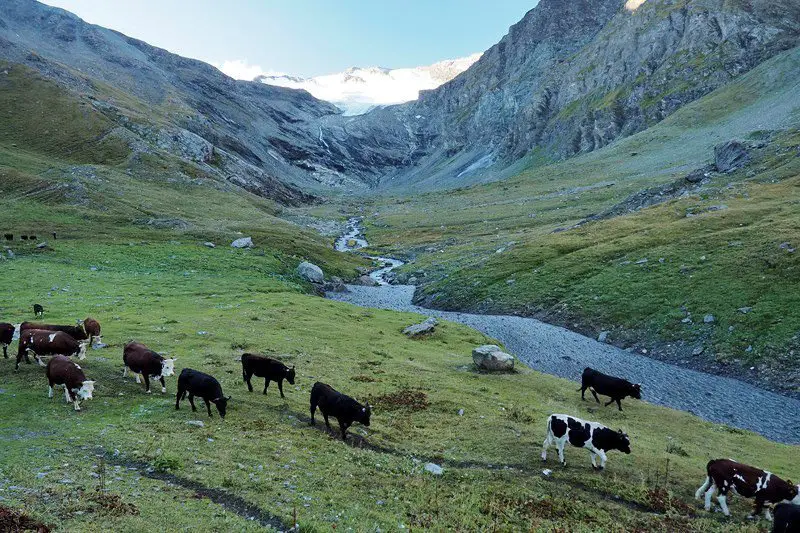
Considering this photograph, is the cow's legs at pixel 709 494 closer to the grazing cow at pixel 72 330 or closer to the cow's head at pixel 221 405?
the cow's head at pixel 221 405

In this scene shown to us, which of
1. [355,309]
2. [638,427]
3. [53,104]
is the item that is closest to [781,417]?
[638,427]

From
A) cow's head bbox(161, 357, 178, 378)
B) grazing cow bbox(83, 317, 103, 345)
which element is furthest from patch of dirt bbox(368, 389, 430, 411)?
grazing cow bbox(83, 317, 103, 345)

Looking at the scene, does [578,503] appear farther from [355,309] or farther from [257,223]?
A: [257,223]

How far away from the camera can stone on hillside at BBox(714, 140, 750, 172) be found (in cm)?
10657

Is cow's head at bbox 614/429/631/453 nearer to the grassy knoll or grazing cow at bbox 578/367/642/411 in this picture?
the grassy knoll

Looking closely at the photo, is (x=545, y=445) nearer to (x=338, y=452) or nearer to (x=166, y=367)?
(x=338, y=452)

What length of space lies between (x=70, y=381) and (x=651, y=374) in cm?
4554

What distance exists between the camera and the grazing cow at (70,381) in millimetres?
21312

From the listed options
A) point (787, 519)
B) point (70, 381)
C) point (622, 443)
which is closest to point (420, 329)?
point (622, 443)

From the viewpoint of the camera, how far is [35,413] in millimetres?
19828

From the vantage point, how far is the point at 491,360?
3753 cm

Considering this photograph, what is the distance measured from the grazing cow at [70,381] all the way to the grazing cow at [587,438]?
796 inches

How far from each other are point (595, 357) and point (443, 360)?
19152mm

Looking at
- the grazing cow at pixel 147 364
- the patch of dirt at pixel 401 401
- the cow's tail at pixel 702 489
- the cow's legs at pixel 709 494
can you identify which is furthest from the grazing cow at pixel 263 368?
the cow's legs at pixel 709 494
